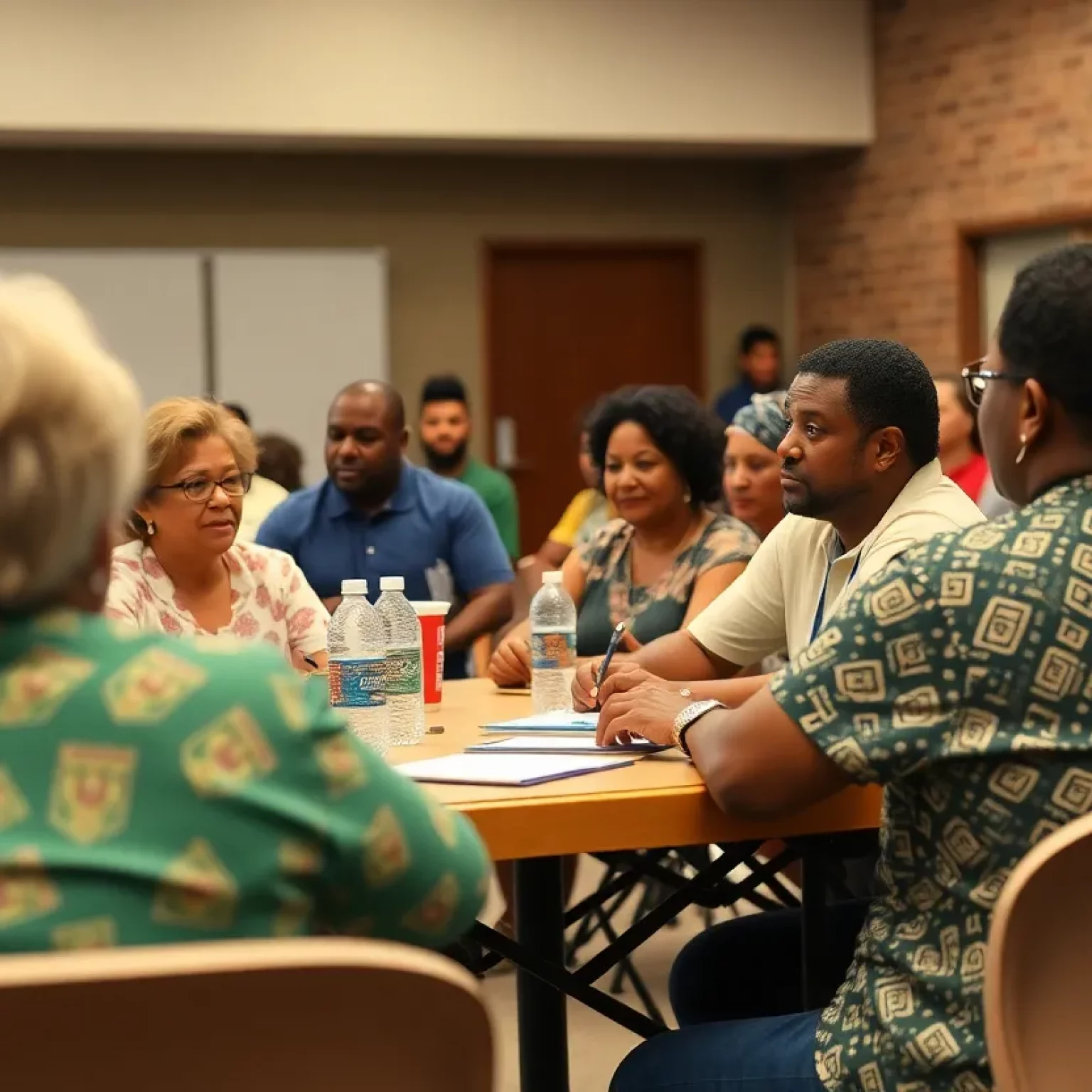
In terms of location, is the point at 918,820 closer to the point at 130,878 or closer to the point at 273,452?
the point at 130,878

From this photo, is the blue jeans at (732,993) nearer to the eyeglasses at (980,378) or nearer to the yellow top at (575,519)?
the eyeglasses at (980,378)

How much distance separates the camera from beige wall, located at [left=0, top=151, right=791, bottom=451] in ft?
29.3

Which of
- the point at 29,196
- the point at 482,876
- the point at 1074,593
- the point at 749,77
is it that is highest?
the point at 749,77

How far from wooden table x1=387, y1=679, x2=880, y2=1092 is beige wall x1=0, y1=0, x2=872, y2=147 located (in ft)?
20.7

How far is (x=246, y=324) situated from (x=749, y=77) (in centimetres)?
298

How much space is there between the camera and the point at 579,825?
1974 millimetres

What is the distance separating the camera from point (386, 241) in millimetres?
9383

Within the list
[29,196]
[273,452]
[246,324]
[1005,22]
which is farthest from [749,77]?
[273,452]

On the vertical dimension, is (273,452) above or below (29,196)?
below

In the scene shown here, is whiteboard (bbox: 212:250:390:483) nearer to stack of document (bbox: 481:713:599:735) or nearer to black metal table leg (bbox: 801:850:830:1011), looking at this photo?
stack of document (bbox: 481:713:599:735)

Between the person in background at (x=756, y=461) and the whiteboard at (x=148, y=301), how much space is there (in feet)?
17.7

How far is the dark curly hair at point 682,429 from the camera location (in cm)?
370

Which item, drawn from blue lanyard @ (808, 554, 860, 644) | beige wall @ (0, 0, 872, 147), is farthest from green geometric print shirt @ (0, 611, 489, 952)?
beige wall @ (0, 0, 872, 147)

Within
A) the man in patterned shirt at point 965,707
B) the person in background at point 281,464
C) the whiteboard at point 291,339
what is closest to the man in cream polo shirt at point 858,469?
the man in patterned shirt at point 965,707
